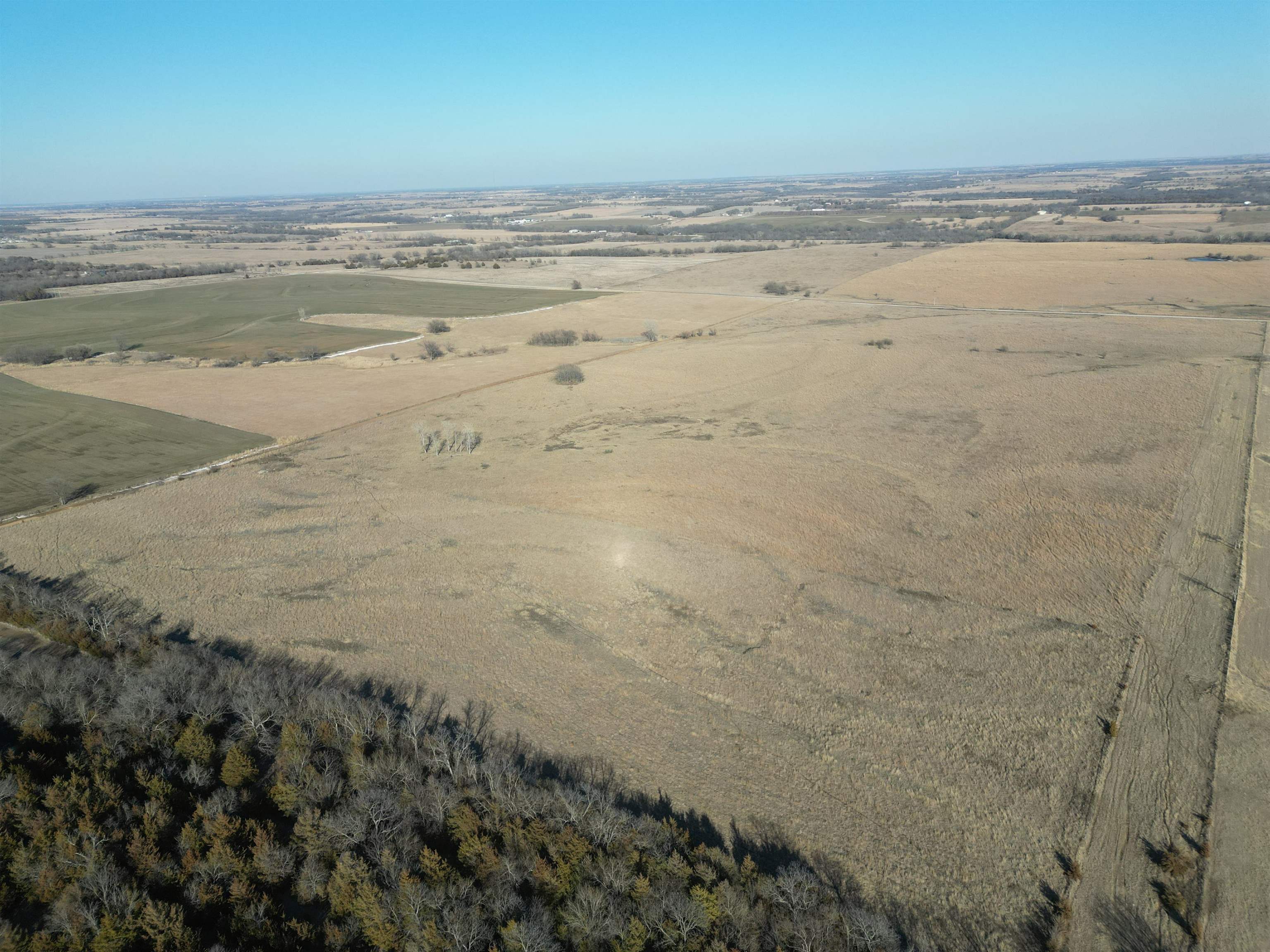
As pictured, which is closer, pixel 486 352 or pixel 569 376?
pixel 569 376

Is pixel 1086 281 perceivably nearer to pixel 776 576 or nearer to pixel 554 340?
pixel 554 340

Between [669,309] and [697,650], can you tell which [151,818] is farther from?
[669,309]

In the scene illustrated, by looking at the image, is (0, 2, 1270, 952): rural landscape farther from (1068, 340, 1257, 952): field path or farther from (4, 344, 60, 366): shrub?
(4, 344, 60, 366): shrub

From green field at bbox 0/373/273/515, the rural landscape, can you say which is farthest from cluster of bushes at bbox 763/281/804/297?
green field at bbox 0/373/273/515

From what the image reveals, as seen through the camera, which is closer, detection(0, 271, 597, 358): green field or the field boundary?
the field boundary

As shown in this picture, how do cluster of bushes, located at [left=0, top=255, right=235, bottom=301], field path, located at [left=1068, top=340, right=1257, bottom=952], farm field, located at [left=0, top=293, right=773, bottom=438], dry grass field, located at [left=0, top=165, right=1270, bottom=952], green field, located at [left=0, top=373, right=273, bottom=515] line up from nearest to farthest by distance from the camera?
field path, located at [left=1068, top=340, right=1257, bottom=952]
dry grass field, located at [left=0, top=165, right=1270, bottom=952]
green field, located at [left=0, top=373, right=273, bottom=515]
farm field, located at [left=0, top=293, right=773, bottom=438]
cluster of bushes, located at [left=0, top=255, right=235, bottom=301]

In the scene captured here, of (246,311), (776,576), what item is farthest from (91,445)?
(246,311)

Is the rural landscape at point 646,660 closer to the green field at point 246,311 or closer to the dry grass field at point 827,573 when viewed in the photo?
the dry grass field at point 827,573
